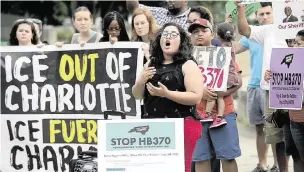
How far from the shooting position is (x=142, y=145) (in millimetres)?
5512

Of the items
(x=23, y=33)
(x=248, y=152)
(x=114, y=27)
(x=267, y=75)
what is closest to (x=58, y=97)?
(x=23, y=33)

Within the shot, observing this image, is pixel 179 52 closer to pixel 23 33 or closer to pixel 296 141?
pixel 296 141

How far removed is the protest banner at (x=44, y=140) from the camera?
308 inches

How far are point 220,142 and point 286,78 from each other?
835 mm

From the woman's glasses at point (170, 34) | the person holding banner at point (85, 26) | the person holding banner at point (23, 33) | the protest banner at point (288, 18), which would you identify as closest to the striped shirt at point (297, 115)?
the protest banner at point (288, 18)

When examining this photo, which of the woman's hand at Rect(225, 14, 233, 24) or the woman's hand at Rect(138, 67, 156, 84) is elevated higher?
the woman's hand at Rect(225, 14, 233, 24)

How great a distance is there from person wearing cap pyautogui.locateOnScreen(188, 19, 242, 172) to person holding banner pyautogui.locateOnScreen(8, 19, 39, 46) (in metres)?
2.11

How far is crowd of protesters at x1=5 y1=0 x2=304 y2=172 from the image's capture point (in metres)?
5.73

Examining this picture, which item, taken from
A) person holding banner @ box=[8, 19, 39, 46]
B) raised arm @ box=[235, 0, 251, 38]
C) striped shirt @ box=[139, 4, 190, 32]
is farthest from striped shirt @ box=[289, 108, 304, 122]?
person holding banner @ box=[8, 19, 39, 46]

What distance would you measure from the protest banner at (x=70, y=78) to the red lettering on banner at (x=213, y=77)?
3.09 ft

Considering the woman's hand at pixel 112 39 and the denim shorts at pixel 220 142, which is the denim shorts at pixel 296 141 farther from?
the woman's hand at pixel 112 39

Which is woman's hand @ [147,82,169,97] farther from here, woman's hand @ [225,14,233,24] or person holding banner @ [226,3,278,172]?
person holding banner @ [226,3,278,172]

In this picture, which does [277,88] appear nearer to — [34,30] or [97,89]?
[97,89]

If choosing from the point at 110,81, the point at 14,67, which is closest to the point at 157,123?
the point at 110,81
